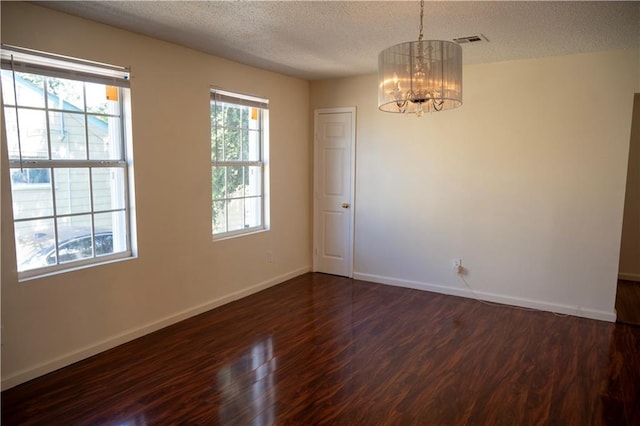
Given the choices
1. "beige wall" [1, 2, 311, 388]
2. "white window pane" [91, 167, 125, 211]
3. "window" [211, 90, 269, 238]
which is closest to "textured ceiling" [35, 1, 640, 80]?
"beige wall" [1, 2, 311, 388]

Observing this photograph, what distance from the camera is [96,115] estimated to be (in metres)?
3.25

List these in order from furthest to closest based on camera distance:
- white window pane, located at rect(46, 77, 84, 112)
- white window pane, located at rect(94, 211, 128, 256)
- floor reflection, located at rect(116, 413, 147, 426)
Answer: white window pane, located at rect(94, 211, 128, 256), white window pane, located at rect(46, 77, 84, 112), floor reflection, located at rect(116, 413, 147, 426)

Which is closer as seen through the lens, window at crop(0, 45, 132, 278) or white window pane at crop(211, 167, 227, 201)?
window at crop(0, 45, 132, 278)

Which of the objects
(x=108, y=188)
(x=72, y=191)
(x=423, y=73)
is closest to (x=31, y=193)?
(x=72, y=191)

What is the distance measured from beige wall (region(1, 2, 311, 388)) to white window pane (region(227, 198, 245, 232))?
0.56 ft

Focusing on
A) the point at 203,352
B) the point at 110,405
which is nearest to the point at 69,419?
the point at 110,405

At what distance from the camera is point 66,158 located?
3070mm

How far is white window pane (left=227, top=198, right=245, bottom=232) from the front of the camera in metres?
4.55

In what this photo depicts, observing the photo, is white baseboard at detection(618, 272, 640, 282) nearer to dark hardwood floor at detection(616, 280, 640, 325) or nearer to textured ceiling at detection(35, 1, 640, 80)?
dark hardwood floor at detection(616, 280, 640, 325)

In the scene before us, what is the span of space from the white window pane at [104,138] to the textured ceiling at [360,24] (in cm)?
72

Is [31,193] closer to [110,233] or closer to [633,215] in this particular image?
[110,233]

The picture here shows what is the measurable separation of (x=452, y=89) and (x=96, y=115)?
2.60 m

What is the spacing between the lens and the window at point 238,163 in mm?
4328

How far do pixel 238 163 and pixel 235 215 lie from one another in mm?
565
